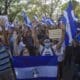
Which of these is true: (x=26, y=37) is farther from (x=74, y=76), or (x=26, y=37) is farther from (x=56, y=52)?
(x=74, y=76)

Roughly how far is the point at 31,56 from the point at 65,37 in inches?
38.1

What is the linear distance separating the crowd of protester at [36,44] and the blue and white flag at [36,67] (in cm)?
18

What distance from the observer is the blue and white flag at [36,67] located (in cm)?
761

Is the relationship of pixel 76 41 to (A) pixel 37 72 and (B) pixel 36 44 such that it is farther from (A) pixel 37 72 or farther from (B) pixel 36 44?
(B) pixel 36 44

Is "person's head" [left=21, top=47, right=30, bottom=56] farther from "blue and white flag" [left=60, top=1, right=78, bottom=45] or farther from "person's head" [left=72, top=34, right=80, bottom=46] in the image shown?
"person's head" [left=72, top=34, right=80, bottom=46]

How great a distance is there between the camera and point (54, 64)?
7.68m

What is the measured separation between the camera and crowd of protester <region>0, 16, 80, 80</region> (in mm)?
7292

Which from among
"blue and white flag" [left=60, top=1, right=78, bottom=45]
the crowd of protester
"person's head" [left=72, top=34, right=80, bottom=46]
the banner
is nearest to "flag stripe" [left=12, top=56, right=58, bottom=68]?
the crowd of protester

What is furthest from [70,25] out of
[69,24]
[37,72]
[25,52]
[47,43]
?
[37,72]

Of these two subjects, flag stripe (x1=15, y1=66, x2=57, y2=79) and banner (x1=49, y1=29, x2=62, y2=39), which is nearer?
flag stripe (x1=15, y1=66, x2=57, y2=79)

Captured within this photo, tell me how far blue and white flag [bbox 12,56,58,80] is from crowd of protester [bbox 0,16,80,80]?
0.18 m

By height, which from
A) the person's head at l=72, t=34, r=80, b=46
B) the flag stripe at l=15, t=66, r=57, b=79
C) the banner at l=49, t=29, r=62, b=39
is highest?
the person's head at l=72, t=34, r=80, b=46

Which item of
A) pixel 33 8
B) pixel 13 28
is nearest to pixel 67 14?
pixel 13 28

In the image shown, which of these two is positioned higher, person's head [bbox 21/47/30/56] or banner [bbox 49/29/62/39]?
banner [bbox 49/29/62/39]
